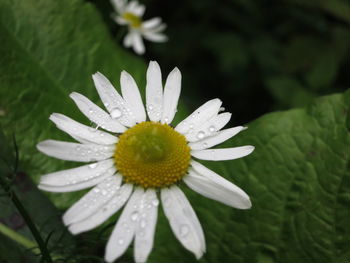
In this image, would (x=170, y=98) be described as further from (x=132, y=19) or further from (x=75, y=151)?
(x=132, y=19)

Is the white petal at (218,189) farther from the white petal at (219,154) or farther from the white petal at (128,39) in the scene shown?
the white petal at (128,39)

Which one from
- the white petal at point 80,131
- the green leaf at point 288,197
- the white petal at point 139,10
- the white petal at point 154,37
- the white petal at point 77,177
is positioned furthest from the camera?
the white petal at point 139,10

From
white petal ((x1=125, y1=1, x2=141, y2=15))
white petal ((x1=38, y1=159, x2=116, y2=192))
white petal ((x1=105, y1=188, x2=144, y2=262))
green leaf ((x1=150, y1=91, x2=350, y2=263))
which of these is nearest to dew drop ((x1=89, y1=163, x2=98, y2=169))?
white petal ((x1=38, y1=159, x2=116, y2=192))

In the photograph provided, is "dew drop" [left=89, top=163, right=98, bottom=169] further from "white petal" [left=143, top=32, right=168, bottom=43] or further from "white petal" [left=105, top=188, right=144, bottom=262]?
"white petal" [left=143, top=32, right=168, bottom=43]

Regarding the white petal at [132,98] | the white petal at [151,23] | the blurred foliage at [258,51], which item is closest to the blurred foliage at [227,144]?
the white petal at [132,98]

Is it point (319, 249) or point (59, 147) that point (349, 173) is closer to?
point (319, 249)
